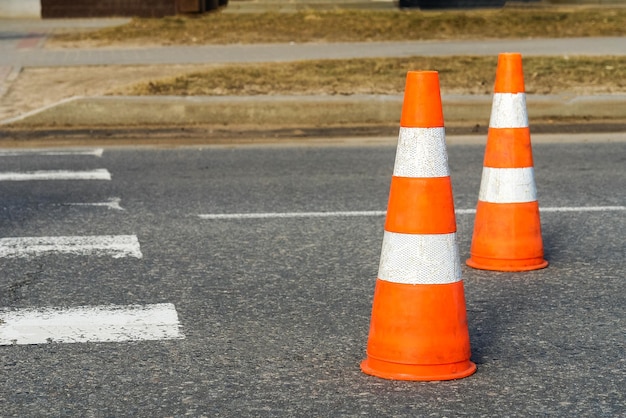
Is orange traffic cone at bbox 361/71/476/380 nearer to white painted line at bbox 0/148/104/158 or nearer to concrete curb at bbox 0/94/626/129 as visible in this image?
white painted line at bbox 0/148/104/158

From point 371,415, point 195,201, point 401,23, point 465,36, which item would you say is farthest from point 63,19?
point 371,415

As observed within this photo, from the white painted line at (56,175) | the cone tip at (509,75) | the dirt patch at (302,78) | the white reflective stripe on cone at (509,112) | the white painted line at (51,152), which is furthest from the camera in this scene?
the dirt patch at (302,78)

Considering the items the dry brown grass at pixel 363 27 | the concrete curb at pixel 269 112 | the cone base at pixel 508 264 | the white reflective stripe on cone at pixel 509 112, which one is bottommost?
the dry brown grass at pixel 363 27

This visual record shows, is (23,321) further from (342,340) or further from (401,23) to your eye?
(401,23)

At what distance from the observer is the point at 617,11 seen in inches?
893

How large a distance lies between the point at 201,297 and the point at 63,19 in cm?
2402

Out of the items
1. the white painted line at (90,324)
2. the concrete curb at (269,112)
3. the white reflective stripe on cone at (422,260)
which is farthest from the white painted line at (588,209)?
the concrete curb at (269,112)

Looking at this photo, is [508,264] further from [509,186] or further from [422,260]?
[422,260]

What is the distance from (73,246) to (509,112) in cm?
249

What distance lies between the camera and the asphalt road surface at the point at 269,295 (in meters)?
4.01

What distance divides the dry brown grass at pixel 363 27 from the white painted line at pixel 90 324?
14858 millimetres

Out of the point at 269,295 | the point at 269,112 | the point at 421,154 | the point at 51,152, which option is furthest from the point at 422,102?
the point at 269,112

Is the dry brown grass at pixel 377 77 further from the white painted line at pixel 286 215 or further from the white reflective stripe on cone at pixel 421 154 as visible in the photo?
the white reflective stripe on cone at pixel 421 154

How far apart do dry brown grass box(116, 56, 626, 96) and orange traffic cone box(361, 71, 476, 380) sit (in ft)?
29.8
